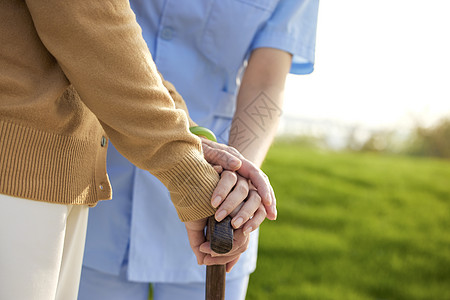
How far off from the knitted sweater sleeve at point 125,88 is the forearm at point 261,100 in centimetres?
42

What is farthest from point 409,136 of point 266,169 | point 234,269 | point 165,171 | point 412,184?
point 165,171

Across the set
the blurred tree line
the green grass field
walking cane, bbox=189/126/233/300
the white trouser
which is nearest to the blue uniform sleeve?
walking cane, bbox=189/126/233/300

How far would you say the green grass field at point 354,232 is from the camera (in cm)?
371

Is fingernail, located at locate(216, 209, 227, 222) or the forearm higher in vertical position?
the forearm

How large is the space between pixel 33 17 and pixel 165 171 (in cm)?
37

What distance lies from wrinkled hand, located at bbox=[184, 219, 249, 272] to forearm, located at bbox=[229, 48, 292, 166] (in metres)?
0.34

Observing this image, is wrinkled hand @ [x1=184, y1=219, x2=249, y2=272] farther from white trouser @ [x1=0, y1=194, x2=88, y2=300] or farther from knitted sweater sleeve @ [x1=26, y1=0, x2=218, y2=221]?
white trouser @ [x1=0, y1=194, x2=88, y2=300]

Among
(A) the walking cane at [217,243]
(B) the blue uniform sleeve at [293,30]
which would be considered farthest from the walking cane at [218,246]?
(B) the blue uniform sleeve at [293,30]

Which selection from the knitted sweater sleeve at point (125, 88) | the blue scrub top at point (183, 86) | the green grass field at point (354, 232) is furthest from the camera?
the green grass field at point (354, 232)

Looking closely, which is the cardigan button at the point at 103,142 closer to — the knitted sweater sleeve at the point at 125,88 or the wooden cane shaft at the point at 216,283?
the knitted sweater sleeve at the point at 125,88

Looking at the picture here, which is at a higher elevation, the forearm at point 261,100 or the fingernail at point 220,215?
the forearm at point 261,100

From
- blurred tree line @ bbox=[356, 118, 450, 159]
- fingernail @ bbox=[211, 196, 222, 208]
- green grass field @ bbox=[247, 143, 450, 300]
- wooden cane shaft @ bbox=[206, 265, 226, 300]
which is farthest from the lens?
blurred tree line @ bbox=[356, 118, 450, 159]

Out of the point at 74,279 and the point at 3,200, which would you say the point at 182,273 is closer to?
the point at 74,279

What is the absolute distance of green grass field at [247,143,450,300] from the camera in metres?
3.71
